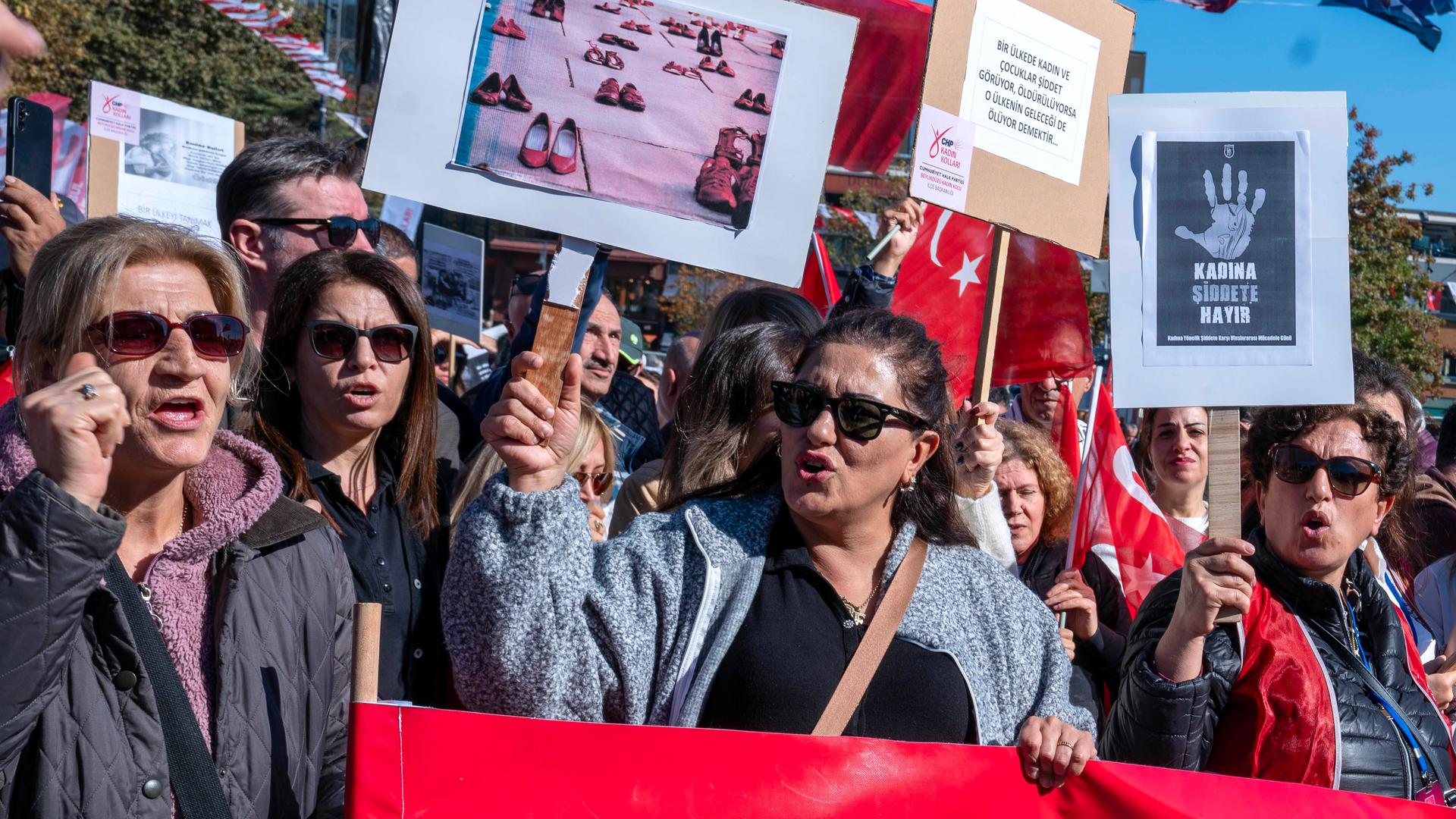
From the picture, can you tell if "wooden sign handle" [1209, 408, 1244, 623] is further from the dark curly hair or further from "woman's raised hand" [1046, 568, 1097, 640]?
"woman's raised hand" [1046, 568, 1097, 640]

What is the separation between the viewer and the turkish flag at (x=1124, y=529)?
4.48 metres

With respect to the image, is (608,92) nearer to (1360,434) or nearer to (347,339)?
(347,339)

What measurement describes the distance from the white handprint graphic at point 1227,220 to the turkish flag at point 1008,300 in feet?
7.30

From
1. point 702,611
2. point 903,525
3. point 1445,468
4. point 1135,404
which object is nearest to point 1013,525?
point 1135,404

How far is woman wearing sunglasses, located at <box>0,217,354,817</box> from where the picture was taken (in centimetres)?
198

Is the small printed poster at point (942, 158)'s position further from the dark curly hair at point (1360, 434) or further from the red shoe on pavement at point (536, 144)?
the red shoe on pavement at point (536, 144)

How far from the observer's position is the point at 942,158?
406 centimetres

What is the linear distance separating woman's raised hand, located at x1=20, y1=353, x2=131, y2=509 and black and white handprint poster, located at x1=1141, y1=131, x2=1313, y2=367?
2.22m

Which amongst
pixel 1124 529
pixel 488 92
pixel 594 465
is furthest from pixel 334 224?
pixel 1124 529

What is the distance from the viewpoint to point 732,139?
2756mm

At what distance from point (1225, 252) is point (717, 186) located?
1.29 m

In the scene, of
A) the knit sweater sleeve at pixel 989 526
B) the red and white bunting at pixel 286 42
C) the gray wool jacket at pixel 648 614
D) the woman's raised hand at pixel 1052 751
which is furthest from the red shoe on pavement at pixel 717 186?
the red and white bunting at pixel 286 42

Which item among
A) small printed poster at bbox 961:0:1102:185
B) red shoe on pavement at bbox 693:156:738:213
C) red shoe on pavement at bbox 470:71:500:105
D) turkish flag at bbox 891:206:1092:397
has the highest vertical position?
small printed poster at bbox 961:0:1102:185

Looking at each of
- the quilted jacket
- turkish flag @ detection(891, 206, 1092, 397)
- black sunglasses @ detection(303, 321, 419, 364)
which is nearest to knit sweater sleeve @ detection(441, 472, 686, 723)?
the quilted jacket
